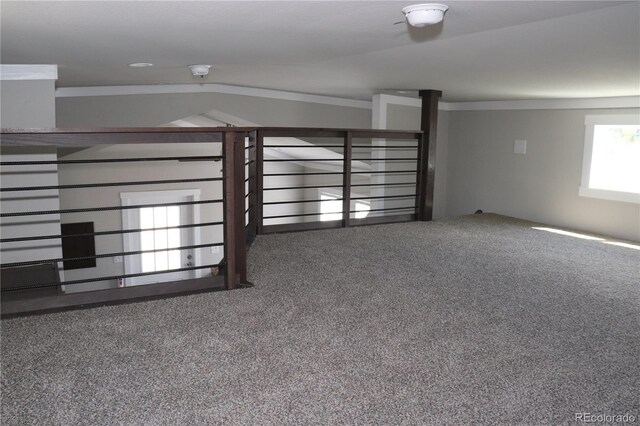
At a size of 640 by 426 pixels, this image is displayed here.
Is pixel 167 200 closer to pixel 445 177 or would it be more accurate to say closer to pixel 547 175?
pixel 445 177

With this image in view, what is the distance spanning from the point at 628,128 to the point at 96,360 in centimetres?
534

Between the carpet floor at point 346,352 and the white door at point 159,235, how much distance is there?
5.27 meters

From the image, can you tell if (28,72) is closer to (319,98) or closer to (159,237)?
(319,98)

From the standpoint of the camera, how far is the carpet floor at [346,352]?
188 centimetres

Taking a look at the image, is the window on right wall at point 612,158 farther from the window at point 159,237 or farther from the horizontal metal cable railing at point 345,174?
the window at point 159,237

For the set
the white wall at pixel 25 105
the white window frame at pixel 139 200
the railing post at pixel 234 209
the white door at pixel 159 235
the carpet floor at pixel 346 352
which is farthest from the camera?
the white door at pixel 159 235

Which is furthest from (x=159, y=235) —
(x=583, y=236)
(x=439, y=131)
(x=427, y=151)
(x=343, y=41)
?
(x=343, y=41)

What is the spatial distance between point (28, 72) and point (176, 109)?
2512 millimetres

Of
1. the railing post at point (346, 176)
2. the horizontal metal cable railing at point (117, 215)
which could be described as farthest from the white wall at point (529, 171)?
the horizontal metal cable railing at point (117, 215)

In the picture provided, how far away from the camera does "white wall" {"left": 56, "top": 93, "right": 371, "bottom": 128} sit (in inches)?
241

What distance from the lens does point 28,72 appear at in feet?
13.0

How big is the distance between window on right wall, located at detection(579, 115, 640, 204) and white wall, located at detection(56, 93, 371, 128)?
10.9 feet

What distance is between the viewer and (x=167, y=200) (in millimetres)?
8594

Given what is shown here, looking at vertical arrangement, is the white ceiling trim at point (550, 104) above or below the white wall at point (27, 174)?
above
